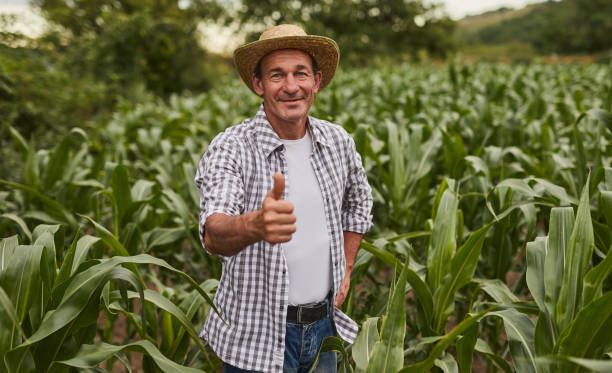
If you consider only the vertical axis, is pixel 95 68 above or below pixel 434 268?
above

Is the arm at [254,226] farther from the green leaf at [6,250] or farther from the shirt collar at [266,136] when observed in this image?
the green leaf at [6,250]

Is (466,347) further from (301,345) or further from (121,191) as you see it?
(121,191)

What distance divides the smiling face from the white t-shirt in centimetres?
6

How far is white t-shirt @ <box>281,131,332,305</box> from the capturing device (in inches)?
58.1

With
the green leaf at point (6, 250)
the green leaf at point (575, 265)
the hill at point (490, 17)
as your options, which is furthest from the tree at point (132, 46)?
the hill at point (490, 17)

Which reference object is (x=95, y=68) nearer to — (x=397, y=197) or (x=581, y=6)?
(x=397, y=197)

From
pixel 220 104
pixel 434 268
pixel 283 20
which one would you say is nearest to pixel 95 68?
pixel 220 104

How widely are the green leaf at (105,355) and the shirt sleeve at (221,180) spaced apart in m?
0.44

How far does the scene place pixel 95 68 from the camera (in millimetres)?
15211

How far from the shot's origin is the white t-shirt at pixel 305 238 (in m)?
1.48

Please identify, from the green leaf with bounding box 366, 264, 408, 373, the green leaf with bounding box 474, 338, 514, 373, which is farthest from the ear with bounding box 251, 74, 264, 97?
the green leaf with bounding box 474, 338, 514, 373

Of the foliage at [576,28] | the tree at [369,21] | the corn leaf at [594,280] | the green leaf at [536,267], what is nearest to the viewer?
the corn leaf at [594,280]

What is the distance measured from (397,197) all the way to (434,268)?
3.55 feet

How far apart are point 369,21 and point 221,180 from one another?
3487 centimetres
